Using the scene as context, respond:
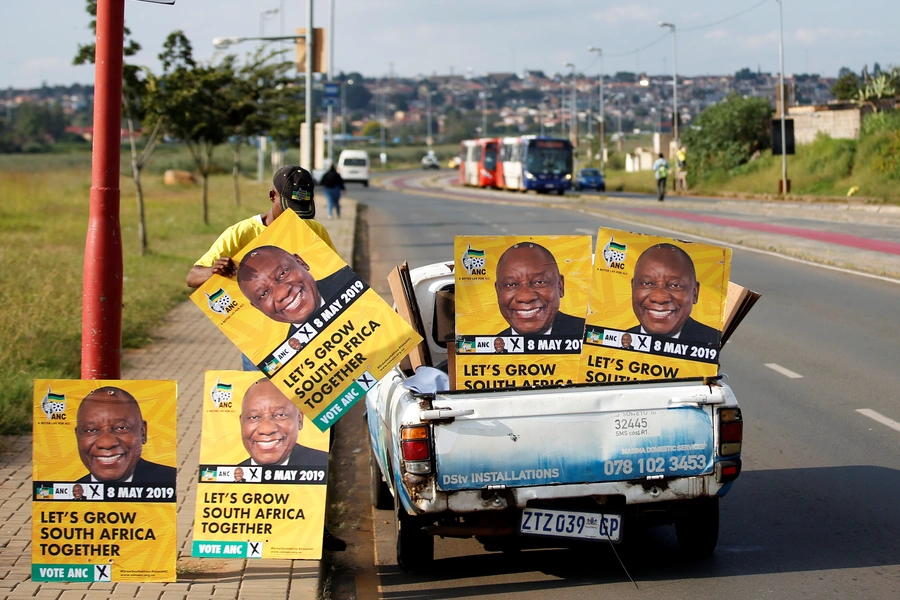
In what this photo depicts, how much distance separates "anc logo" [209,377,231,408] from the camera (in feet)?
17.5

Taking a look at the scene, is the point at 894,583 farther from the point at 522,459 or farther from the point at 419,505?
the point at 419,505

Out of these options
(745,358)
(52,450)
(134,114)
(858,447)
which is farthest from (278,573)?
(134,114)

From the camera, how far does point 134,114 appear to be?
80.5 feet

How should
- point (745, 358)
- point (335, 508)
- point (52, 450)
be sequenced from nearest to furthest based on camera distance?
point (52, 450) < point (335, 508) < point (745, 358)

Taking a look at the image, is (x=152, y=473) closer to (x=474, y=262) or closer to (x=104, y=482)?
(x=104, y=482)

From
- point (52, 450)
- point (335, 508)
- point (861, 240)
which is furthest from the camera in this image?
point (861, 240)

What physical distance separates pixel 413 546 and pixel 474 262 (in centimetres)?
148

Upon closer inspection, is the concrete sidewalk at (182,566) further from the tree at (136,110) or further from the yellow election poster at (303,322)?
the tree at (136,110)

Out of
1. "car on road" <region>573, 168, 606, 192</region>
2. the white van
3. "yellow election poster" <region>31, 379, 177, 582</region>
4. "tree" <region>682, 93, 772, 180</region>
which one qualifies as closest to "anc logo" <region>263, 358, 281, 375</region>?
"yellow election poster" <region>31, 379, 177, 582</region>

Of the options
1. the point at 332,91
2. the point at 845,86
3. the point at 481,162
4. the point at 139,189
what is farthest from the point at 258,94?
the point at 845,86

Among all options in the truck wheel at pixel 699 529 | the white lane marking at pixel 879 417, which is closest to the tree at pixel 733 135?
the white lane marking at pixel 879 417

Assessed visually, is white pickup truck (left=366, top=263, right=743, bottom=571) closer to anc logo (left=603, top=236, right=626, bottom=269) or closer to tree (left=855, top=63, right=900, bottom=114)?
anc logo (left=603, top=236, right=626, bottom=269)

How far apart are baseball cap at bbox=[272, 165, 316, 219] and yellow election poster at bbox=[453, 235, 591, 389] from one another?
0.98 meters

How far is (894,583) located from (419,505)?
2319mm
